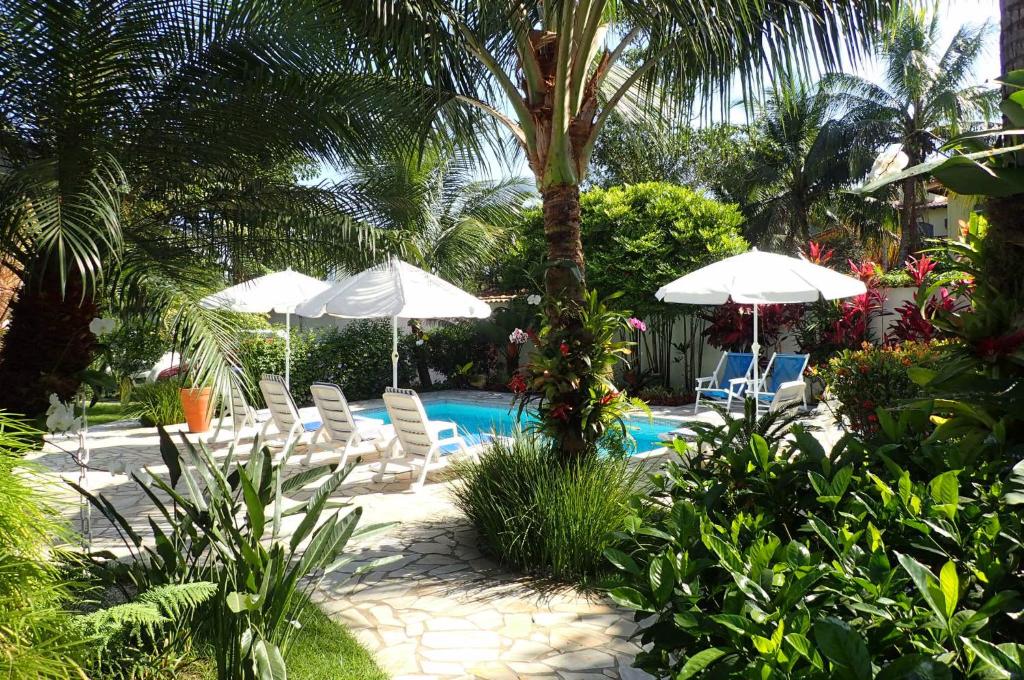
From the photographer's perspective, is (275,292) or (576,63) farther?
(275,292)

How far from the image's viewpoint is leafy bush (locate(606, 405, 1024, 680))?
4.24 ft

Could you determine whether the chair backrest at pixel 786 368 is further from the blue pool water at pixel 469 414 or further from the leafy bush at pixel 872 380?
the leafy bush at pixel 872 380

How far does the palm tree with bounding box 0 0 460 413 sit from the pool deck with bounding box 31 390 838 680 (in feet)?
3.82

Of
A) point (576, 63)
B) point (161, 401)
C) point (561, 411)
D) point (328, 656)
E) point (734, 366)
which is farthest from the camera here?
point (734, 366)

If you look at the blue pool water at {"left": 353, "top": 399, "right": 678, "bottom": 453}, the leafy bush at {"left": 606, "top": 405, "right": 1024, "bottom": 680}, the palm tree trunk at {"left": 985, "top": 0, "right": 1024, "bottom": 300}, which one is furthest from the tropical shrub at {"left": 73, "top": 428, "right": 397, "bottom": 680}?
the blue pool water at {"left": 353, "top": 399, "right": 678, "bottom": 453}

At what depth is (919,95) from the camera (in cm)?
2461

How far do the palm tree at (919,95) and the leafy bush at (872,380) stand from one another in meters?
18.7

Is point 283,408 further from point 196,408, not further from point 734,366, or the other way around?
point 734,366

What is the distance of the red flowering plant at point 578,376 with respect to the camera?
5805 mm

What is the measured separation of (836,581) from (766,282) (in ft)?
28.1

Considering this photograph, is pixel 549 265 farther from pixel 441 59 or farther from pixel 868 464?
pixel 868 464

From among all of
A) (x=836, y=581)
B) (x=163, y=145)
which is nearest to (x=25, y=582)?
(x=836, y=581)

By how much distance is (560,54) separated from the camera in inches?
224

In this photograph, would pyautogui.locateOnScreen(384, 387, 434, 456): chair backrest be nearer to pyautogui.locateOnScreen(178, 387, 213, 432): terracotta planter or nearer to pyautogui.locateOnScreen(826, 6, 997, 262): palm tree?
pyautogui.locateOnScreen(178, 387, 213, 432): terracotta planter
